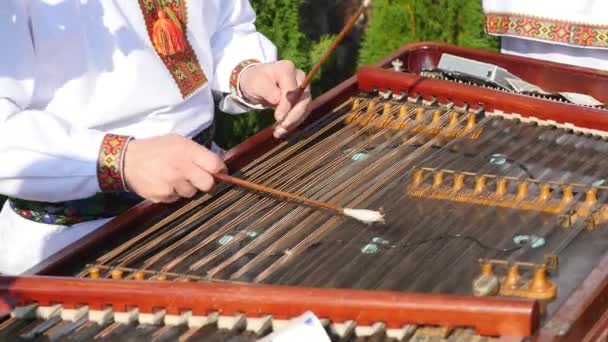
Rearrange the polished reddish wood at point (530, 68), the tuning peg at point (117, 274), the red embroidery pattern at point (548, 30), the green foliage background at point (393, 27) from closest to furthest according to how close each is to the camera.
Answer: the tuning peg at point (117, 274), the polished reddish wood at point (530, 68), the red embroidery pattern at point (548, 30), the green foliage background at point (393, 27)

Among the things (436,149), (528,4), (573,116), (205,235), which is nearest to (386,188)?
(436,149)

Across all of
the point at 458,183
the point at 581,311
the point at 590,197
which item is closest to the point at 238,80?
the point at 458,183

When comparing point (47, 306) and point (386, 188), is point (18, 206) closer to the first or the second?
point (47, 306)

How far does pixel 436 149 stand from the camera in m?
2.29

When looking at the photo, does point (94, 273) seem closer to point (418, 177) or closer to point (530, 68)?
point (418, 177)

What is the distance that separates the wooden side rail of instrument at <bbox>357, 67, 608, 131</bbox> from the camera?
2352 millimetres

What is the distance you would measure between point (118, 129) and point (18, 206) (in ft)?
0.90

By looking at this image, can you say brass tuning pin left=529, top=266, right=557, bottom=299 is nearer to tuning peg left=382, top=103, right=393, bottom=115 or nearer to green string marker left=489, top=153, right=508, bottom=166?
green string marker left=489, top=153, right=508, bottom=166

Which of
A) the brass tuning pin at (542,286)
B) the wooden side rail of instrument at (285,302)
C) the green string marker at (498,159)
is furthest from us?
the green string marker at (498,159)

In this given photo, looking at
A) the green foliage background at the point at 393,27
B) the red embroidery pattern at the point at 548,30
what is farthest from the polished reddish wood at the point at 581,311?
the green foliage background at the point at 393,27

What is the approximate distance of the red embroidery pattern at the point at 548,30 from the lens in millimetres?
3340

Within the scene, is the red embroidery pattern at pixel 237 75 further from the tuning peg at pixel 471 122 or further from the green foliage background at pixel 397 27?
the green foliage background at pixel 397 27

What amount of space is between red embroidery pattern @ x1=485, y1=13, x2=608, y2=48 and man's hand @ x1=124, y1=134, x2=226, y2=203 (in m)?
1.77

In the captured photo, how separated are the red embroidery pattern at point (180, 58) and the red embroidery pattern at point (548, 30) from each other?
4.71 ft
